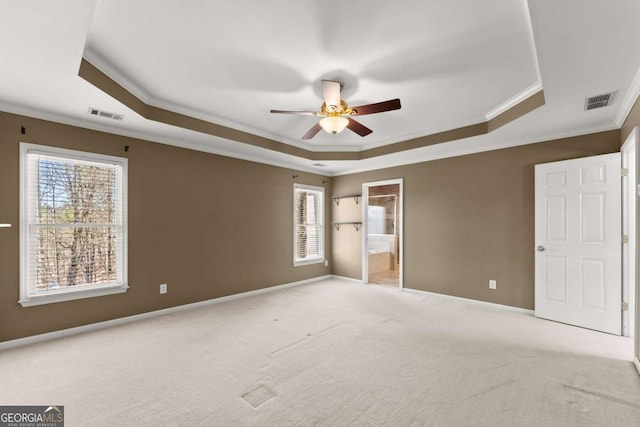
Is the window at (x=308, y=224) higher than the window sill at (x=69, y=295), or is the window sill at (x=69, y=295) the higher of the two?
the window at (x=308, y=224)

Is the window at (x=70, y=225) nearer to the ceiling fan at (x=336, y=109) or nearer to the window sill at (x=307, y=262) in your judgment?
the ceiling fan at (x=336, y=109)

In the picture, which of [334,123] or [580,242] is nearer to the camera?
[334,123]

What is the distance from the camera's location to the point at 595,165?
3.41 meters

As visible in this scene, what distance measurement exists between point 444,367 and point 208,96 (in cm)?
362

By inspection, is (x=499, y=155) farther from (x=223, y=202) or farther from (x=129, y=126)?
(x=129, y=126)

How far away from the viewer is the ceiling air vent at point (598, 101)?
2.70 m

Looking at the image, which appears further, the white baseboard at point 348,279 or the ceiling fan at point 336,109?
the white baseboard at point 348,279

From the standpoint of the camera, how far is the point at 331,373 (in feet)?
7.97

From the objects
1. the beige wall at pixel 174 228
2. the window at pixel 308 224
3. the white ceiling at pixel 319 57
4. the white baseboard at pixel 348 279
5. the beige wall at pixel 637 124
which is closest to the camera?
the white ceiling at pixel 319 57

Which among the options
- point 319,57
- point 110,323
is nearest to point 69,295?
point 110,323

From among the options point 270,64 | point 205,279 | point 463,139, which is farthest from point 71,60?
point 463,139

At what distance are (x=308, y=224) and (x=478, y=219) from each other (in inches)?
127

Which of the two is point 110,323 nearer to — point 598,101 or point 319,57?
point 319,57

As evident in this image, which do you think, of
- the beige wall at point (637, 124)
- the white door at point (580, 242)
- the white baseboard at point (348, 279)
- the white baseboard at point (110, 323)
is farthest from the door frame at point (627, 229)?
the white baseboard at point (110, 323)
